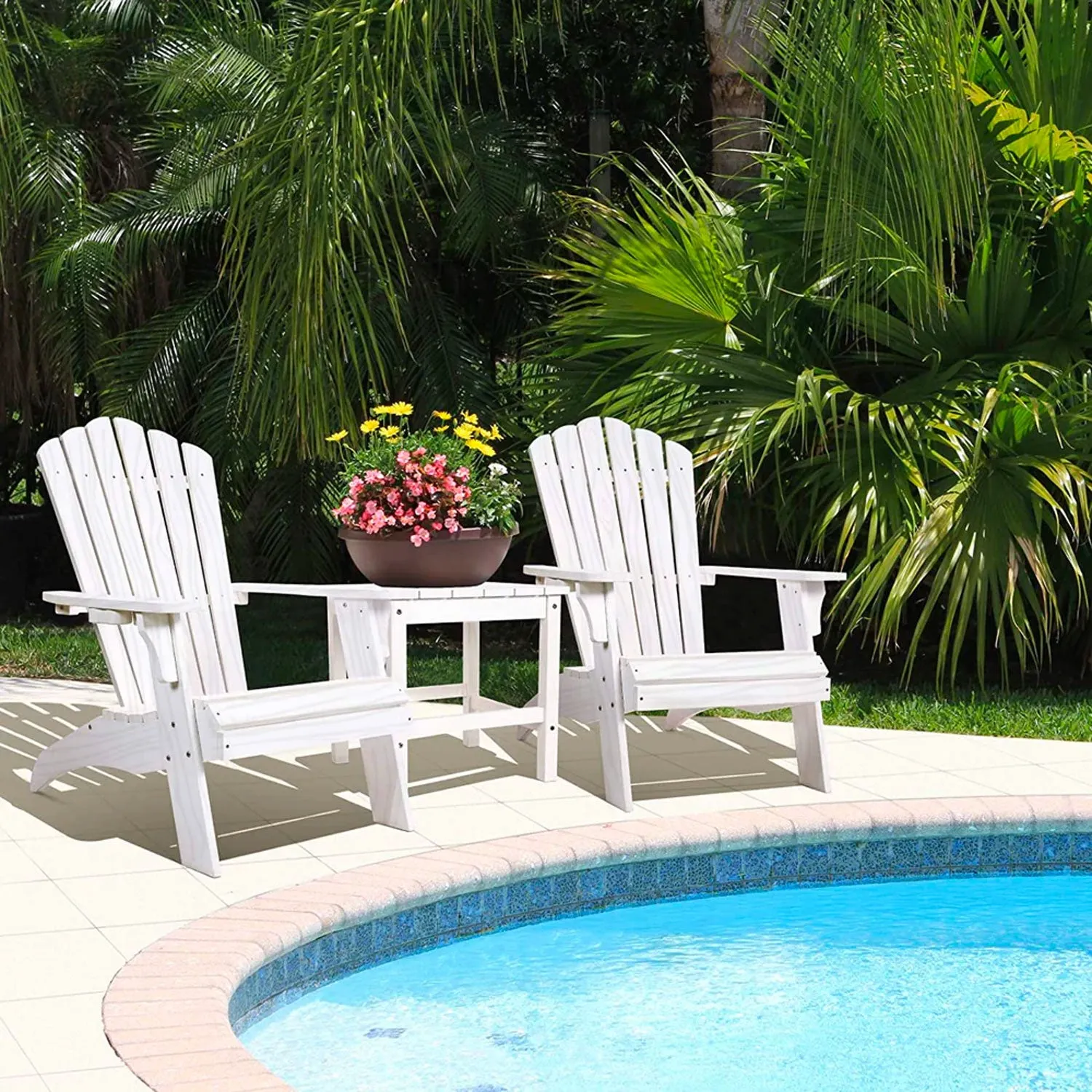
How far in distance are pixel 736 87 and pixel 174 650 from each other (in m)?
5.63

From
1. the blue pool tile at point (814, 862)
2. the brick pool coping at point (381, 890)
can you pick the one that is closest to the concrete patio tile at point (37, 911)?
the brick pool coping at point (381, 890)

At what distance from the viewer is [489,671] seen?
829 centimetres

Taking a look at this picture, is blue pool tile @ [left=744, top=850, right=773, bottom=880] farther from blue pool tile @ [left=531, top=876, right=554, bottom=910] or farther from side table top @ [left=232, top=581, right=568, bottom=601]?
side table top @ [left=232, top=581, right=568, bottom=601]

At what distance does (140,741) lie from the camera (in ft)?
15.4

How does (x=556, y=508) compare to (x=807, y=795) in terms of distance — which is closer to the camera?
(x=807, y=795)

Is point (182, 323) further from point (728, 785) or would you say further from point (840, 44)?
point (840, 44)

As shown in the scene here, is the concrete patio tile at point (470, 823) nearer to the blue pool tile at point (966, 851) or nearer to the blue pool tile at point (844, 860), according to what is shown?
the blue pool tile at point (844, 860)

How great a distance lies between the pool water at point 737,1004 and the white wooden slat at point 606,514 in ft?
4.03

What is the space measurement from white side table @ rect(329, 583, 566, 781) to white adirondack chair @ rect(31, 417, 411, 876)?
184 mm

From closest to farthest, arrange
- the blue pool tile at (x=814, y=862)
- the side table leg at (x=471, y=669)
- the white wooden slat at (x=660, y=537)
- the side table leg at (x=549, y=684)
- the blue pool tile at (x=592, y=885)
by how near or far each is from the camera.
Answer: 1. the blue pool tile at (x=592, y=885)
2. the blue pool tile at (x=814, y=862)
3. the side table leg at (x=549, y=684)
4. the white wooden slat at (x=660, y=537)
5. the side table leg at (x=471, y=669)

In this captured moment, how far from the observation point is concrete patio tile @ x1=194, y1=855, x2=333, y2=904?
4430 mm

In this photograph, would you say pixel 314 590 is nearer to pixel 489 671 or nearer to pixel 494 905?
pixel 494 905

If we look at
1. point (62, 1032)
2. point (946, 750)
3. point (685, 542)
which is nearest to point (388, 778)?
point (685, 542)

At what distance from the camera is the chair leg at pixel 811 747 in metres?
5.68
